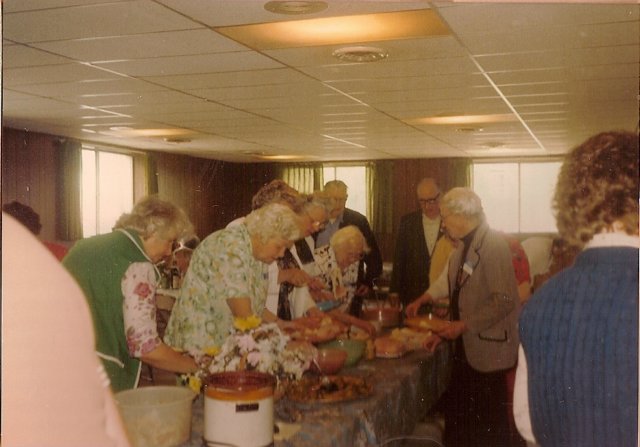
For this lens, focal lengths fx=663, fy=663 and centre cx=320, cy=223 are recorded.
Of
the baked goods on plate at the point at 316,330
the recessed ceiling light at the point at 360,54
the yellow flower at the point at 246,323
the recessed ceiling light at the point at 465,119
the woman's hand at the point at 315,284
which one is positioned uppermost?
the recessed ceiling light at the point at 360,54

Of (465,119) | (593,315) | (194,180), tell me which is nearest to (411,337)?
(593,315)

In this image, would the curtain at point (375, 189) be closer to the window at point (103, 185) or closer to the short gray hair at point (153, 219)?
the window at point (103, 185)

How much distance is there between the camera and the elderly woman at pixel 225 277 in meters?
1.90

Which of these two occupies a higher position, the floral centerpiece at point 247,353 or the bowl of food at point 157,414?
the floral centerpiece at point 247,353

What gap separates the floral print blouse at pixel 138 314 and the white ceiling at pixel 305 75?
46cm

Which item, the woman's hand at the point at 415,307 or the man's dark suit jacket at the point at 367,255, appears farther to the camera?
the man's dark suit jacket at the point at 367,255

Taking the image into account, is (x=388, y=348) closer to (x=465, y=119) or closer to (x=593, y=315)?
(x=593, y=315)

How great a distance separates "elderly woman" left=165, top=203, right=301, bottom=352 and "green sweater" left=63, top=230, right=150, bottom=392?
0.84 ft

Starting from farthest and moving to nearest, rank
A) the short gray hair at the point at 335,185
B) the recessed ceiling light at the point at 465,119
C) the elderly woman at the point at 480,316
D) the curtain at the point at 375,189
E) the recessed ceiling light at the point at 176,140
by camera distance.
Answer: the curtain at the point at 375,189
the recessed ceiling light at the point at 176,140
the recessed ceiling light at the point at 465,119
the short gray hair at the point at 335,185
the elderly woman at the point at 480,316

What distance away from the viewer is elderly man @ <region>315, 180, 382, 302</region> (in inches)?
114

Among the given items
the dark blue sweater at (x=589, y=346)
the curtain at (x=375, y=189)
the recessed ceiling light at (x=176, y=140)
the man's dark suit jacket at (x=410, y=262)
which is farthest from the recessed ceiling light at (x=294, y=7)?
the curtain at (x=375, y=189)

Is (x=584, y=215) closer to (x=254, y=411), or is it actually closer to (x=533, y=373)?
(x=533, y=373)

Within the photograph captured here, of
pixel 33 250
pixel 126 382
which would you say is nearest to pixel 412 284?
pixel 126 382

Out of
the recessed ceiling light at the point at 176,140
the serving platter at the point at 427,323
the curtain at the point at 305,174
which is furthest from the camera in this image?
the recessed ceiling light at the point at 176,140
